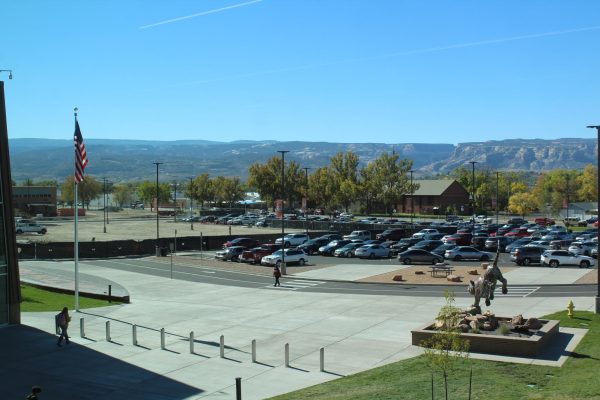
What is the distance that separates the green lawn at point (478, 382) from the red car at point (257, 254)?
35685 mm

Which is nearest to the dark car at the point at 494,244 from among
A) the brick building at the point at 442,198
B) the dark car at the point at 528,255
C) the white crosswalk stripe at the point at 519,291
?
the dark car at the point at 528,255

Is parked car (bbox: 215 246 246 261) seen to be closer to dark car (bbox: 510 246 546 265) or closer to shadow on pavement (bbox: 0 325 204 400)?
dark car (bbox: 510 246 546 265)

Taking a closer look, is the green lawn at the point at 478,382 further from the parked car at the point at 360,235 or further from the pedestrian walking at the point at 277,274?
the parked car at the point at 360,235

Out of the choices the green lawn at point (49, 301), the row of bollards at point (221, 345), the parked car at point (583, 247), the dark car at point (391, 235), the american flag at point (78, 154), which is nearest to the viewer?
the row of bollards at point (221, 345)

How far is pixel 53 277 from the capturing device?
154 feet

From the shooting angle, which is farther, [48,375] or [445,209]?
[445,209]

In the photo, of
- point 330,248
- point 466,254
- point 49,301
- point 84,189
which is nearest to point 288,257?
point 330,248

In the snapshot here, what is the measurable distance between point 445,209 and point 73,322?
390 ft

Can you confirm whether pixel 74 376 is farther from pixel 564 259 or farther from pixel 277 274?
pixel 564 259

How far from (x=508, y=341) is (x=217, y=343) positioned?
1075 centimetres

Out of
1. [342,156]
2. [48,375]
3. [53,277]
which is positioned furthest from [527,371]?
[342,156]

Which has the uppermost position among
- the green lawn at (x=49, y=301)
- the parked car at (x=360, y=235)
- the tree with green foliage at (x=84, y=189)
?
the tree with green foliage at (x=84, y=189)

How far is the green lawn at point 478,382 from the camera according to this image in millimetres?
16984

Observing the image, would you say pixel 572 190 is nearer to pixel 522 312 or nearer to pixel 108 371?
pixel 522 312
